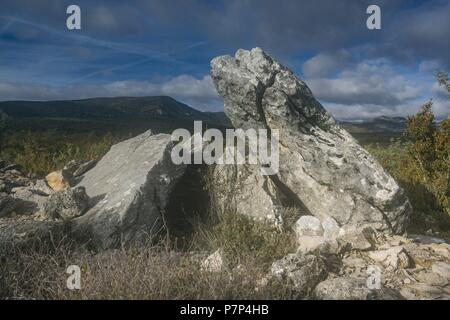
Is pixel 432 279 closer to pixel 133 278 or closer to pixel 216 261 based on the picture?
pixel 216 261

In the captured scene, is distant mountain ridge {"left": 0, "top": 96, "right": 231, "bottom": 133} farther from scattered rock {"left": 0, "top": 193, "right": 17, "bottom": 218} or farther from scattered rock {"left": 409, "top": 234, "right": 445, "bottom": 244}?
scattered rock {"left": 409, "top": 234, "right": 445, "bottom": 244}

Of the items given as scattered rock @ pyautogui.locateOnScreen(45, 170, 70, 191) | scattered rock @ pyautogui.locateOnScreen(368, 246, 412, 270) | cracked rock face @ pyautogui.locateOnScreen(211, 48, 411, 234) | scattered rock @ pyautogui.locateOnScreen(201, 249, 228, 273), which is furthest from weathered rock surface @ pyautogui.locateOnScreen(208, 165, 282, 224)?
scattered rock @ pyautogui.locateOnScreen(45, 170, 70, 191)

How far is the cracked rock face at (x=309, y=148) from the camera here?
6.85m

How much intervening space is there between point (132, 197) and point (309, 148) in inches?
124

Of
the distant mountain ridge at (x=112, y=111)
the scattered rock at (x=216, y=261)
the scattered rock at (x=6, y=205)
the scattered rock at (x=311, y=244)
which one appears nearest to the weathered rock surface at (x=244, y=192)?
the scattered rock at (x=311, y=244)

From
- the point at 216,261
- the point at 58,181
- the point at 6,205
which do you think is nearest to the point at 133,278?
the point at 216,261

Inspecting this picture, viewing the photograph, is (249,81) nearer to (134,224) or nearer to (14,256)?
(134,224)

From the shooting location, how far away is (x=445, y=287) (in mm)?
5344

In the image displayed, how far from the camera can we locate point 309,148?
23.4ft

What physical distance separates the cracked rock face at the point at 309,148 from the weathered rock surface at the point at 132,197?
169cm

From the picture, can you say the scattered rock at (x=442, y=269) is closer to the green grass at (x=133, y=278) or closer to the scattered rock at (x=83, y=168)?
the green grass at (x=133, y=278)
